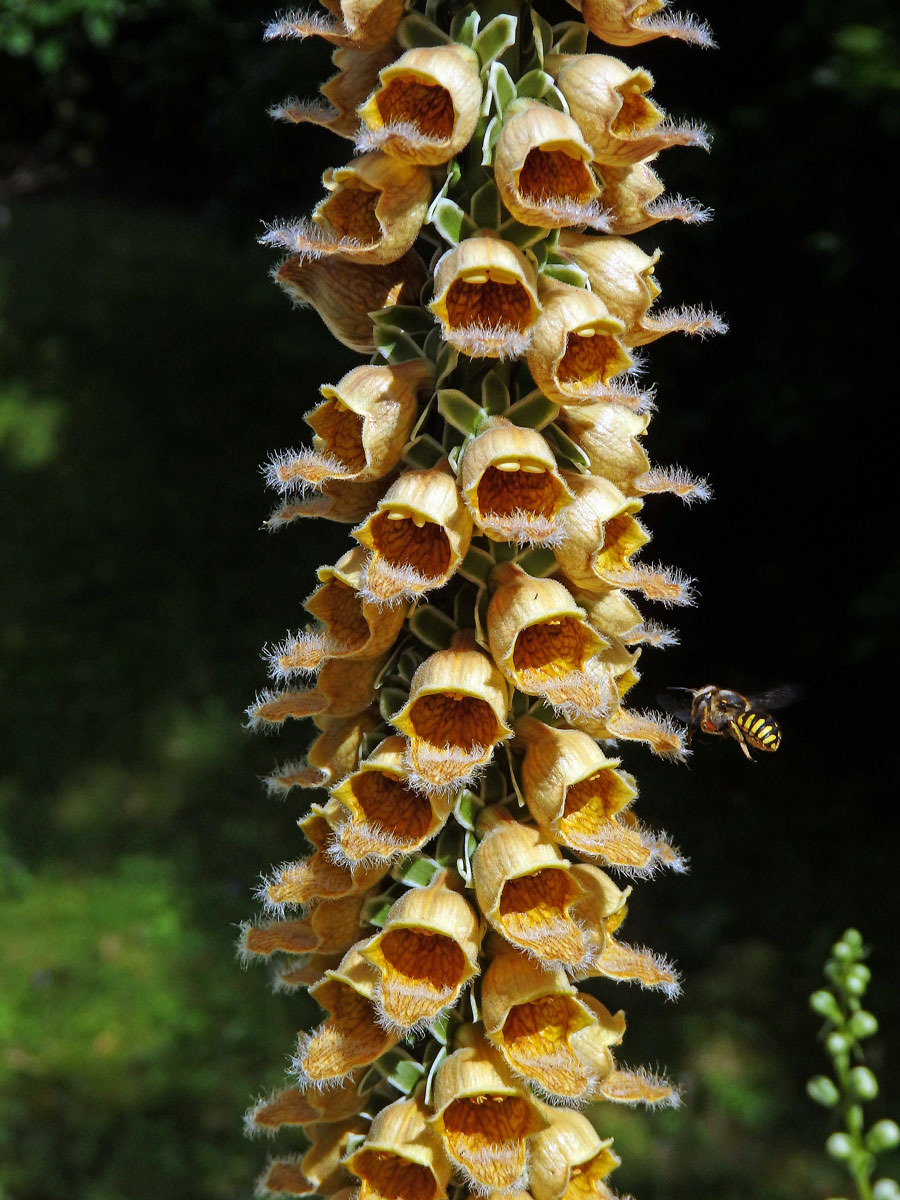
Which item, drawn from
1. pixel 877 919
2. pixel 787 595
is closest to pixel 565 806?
pixel 877 919

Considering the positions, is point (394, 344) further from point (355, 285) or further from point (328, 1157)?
point (328, 1157)

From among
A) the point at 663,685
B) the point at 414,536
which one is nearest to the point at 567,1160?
the point at 414,536

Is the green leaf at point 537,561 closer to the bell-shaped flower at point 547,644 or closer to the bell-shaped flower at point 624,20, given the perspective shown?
the bell-shaped flower at point 547,644

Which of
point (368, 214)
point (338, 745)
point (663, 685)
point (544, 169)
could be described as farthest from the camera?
point (663, 685)

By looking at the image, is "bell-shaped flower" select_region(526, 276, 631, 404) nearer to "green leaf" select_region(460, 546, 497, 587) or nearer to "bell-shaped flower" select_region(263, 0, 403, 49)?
"green leaf" select_region(460, 546, 497, 587)

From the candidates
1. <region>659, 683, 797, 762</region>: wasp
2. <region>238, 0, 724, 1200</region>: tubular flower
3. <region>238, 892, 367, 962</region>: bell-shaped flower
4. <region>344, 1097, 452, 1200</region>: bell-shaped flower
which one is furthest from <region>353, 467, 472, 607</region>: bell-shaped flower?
<region>659, 683, 797, 762</region>: wasp

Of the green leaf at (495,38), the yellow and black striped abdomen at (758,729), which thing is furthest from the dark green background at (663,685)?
the green leaf at (495,38)

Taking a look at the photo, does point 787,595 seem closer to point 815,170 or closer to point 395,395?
point 815,170
